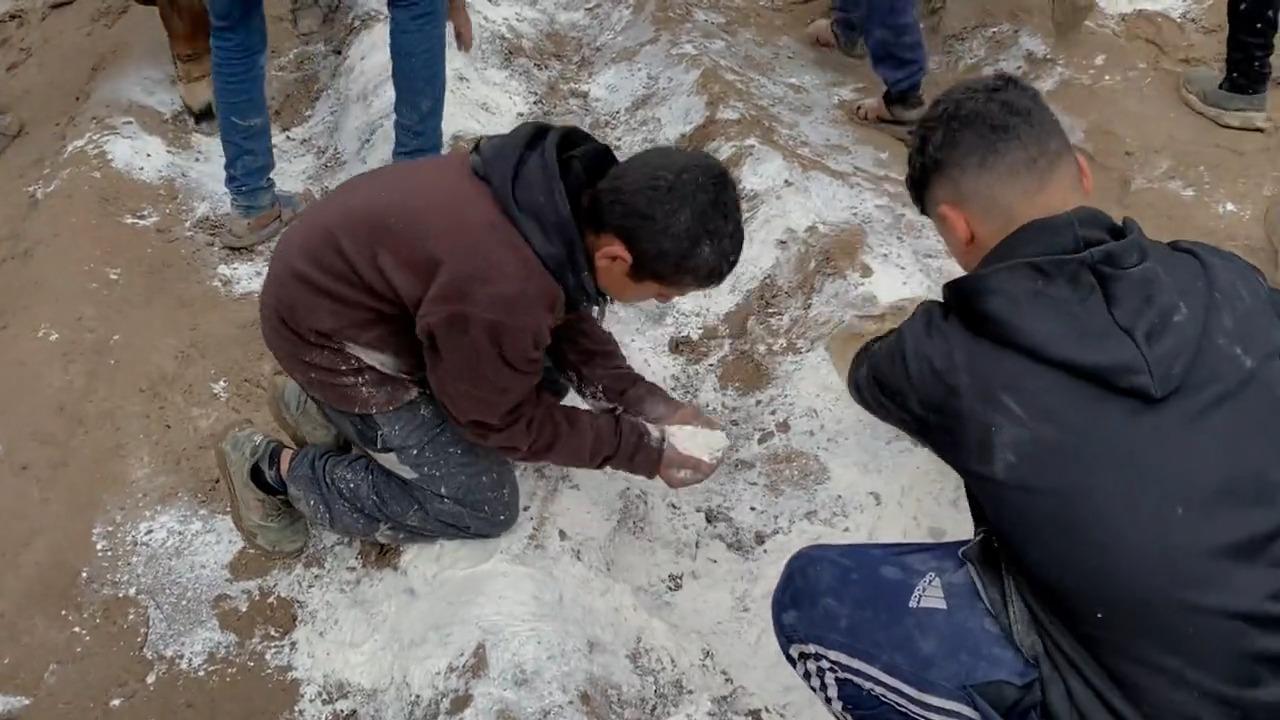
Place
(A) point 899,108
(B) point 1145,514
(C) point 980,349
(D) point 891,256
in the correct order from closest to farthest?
(B) point 1145,514 → (C) point 980,349 → (D) point 891,256 → (A) point 899,108

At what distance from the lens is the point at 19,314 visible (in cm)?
277

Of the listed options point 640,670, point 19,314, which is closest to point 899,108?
point 640,670

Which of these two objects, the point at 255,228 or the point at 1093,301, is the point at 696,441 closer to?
the point at 1093,301

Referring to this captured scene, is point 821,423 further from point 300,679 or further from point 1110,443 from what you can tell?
point 300,679

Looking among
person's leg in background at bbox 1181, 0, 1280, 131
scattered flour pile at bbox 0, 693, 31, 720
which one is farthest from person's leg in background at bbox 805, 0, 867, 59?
scattered flour pile at bbox 0, 693, 31, 720

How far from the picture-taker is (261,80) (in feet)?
9.23

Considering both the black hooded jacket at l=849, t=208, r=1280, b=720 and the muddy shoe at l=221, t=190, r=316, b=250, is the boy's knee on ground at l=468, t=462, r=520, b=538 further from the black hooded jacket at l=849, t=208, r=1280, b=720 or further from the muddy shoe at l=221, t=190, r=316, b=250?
the muddy shoe at l=221, t=190, r=316, b=250

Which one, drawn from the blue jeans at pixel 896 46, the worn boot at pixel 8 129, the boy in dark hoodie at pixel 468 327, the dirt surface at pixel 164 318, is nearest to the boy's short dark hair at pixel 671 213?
the boy in dark hoodie at pixel 468 327

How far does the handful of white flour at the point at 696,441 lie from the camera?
1.98 metres

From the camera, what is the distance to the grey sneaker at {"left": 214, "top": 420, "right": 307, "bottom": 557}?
85.3 inches

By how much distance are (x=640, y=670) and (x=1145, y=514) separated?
3.47ft

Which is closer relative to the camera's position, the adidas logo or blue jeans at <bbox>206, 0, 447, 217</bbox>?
the adidas logo

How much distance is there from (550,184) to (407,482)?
2.45ft

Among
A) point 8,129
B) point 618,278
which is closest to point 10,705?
point 618,278
